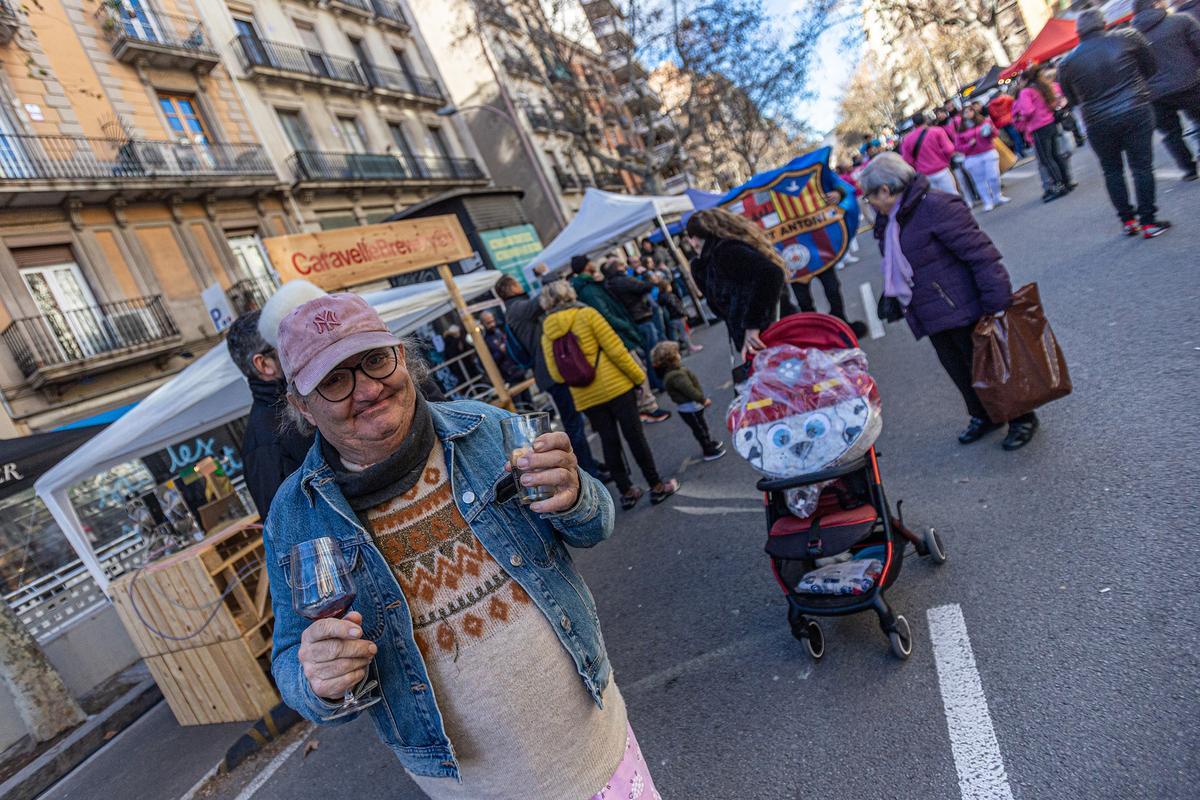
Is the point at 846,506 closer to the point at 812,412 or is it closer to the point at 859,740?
the point at 812,412

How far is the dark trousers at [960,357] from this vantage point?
4074 millimetres

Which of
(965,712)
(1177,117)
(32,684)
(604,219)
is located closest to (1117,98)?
(1177,117)

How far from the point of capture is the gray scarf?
1546 mm

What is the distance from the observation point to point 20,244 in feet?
45.5

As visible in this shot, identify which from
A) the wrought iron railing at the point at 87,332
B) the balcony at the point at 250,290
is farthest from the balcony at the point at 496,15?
the wrought iron railing at the point at 87,332

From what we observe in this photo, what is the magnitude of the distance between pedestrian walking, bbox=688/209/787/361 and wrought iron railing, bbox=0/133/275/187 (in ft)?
50.2

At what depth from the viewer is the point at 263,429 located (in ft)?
9.16

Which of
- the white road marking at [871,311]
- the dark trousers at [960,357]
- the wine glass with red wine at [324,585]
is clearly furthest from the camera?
the white road marking at [871,311]

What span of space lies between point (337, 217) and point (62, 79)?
722 cm

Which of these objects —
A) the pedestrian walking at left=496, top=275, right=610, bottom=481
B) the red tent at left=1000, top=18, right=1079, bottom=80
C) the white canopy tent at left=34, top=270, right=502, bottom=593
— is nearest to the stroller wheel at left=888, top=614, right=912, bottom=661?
the pedestrian walking at left=496, top=275, right=610, bottom=481

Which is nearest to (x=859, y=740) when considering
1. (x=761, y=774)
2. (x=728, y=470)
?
(x=761, y=774)

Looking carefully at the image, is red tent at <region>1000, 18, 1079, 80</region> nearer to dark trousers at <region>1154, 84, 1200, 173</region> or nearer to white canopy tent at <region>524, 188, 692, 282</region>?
white canopy tent at <region>524, 188, 692, 282</region>

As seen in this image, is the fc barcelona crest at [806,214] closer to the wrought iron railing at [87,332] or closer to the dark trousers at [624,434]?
the dark trousers at [624,434]

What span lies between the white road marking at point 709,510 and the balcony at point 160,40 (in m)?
18.5
